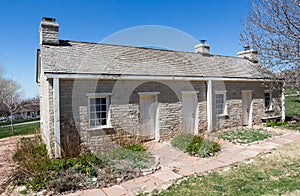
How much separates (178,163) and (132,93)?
3.82 meters

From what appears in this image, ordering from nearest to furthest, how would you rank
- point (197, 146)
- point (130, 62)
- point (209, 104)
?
point (197, 146) < point (130, 62) < point (209, 104)

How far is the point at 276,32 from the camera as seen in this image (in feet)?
35.6

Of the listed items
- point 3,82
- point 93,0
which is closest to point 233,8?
point 93,0

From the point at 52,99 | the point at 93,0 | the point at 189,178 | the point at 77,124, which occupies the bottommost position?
the point at 189,178

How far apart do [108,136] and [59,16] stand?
6545mm

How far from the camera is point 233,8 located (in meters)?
12.7

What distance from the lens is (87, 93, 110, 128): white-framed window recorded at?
8.39 meters

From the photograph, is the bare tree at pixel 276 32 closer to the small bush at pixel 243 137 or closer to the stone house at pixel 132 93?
the stone house at pixel 132 93

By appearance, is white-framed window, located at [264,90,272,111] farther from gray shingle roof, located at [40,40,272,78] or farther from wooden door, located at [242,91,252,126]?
wooden door, located at [242,91,252,126]

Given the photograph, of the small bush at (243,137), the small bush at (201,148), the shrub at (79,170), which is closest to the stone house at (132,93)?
the shrub at (79,170)

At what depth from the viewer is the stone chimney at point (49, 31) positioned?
29.9 feet

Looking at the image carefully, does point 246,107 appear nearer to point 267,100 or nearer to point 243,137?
point 267,100

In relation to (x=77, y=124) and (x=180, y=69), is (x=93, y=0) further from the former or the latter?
(x=77, y=124)

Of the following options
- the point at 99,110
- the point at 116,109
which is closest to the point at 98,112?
the point at 99,110
